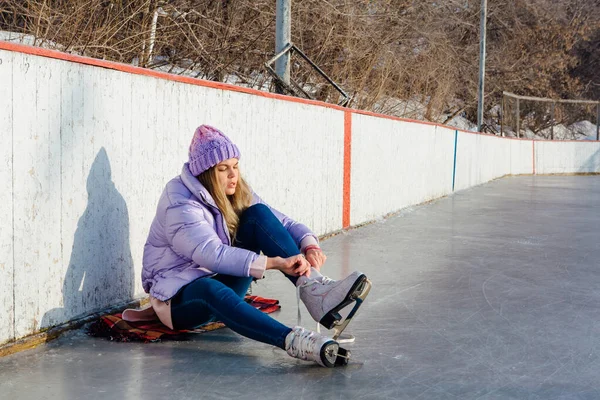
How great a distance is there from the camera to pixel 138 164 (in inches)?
183

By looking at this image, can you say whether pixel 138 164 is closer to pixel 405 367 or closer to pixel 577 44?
pixel 405 367

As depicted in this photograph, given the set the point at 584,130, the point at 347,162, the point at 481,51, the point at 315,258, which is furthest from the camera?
the point at 584,130

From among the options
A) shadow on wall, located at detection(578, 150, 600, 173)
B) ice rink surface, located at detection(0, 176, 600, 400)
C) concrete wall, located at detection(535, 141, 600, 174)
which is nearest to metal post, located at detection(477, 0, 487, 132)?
concrete wall, located at detection(535, 141, 600, 174)

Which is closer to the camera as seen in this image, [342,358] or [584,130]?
[342,358]

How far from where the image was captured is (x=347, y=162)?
29.4 feet

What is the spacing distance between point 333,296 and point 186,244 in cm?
68

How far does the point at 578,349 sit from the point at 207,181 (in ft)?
6.10

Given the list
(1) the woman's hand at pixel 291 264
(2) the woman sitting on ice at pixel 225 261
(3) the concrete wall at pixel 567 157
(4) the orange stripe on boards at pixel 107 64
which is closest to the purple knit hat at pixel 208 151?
(2) the woman sitting on ice at pixel 225 261

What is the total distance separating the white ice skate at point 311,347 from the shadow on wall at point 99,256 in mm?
1179

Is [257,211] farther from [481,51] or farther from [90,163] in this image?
[481,51]

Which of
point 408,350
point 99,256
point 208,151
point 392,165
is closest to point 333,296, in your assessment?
point 408,350

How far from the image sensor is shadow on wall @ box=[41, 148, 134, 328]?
4.07 meters

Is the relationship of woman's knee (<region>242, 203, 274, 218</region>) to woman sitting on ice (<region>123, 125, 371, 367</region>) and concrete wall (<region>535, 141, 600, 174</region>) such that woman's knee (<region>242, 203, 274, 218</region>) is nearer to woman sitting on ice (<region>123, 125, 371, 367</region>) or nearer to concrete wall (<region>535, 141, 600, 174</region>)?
woman sitting on ice (<region>123, 125, 371, 367</region>)

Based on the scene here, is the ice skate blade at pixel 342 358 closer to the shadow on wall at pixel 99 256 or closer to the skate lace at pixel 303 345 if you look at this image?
the skate lace at pixel 303 345
